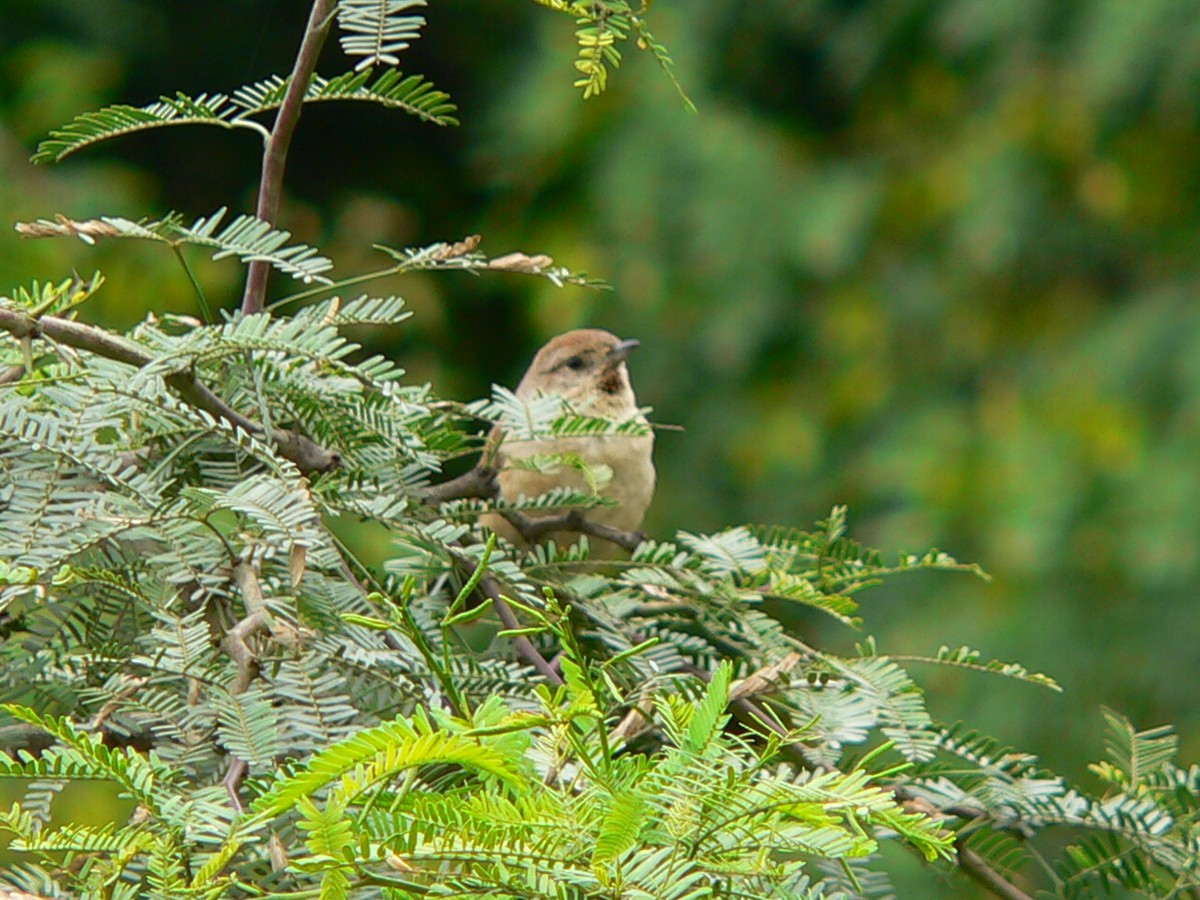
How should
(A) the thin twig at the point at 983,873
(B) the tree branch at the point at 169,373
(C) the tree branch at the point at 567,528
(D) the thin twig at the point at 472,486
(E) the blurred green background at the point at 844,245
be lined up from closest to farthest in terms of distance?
(B) the tree branch at the point at 169,373, (A) the thin twig at the point at 983,873, (D) the thin twig at the point at 472,486, (C) the tree branch at the point at 567,528, (E) the blurred green background at the point at 844,245

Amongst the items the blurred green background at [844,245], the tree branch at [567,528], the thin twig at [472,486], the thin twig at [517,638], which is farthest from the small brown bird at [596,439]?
the blurred green background at [844,245]

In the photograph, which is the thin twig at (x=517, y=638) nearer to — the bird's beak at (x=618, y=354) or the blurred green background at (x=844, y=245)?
the bird's beak at (x=618, y=354)

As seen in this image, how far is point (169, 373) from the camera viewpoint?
4.72ft

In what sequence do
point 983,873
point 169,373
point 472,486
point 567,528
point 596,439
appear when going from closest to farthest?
point 169,373 < point 983,873 < point 472,486 < point 567,528 < point 596,439

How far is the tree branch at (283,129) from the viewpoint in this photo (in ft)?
5.20

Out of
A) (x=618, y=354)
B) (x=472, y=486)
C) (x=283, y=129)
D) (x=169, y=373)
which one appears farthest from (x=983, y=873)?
(x=618, y=354)

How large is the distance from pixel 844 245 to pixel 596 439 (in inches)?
142

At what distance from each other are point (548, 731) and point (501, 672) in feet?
1.17

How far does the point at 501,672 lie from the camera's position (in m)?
1.44

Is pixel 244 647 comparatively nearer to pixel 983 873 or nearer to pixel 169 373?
pixel 169 373

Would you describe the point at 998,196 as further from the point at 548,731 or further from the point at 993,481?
the point at 548,731

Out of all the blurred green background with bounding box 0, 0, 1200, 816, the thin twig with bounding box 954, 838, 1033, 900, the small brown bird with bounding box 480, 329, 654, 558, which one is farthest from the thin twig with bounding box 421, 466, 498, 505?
the blurred green background with bounding box 0, 0, 1200, 816

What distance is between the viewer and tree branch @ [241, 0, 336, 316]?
1584mm

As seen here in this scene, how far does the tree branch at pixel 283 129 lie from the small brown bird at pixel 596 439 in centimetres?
116
